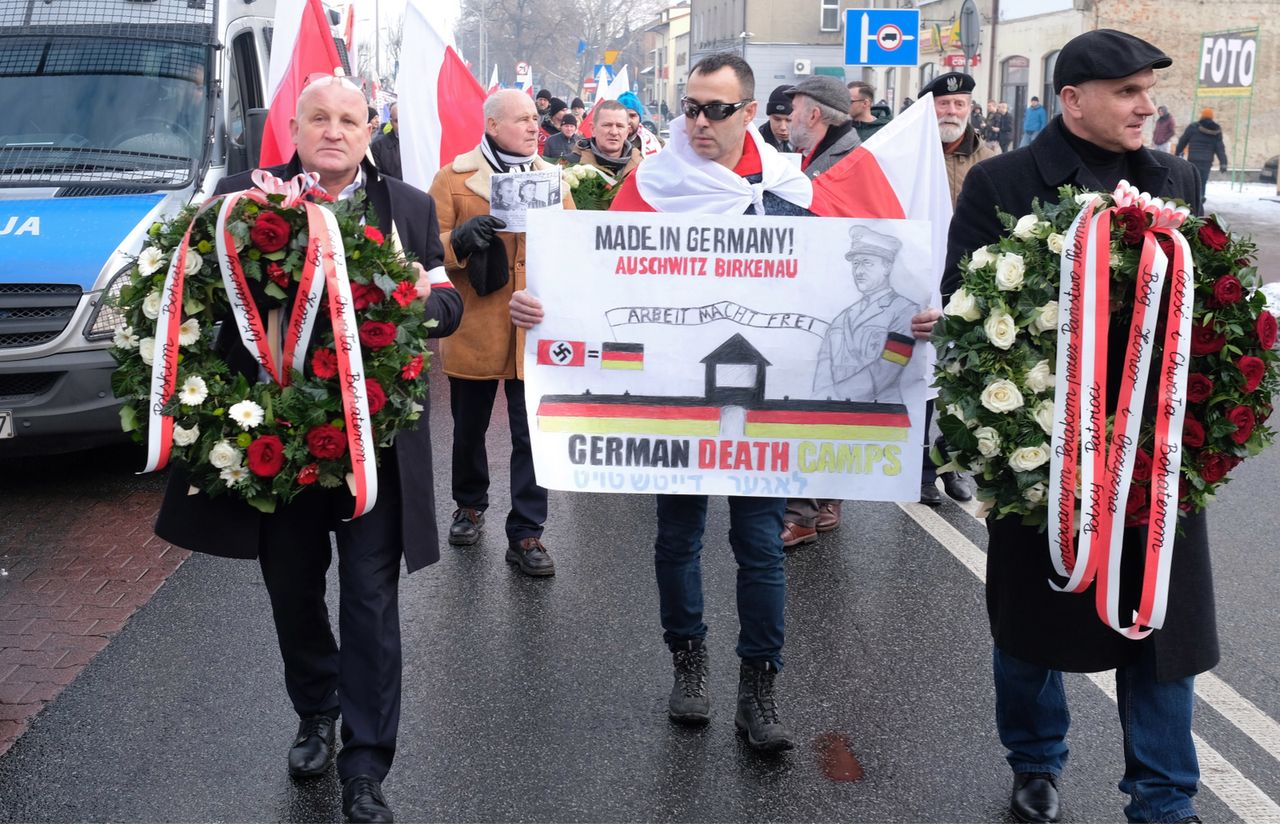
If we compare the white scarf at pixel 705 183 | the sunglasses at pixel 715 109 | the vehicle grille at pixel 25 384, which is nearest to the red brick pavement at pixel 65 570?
the vehicle grille at pixel 25 384

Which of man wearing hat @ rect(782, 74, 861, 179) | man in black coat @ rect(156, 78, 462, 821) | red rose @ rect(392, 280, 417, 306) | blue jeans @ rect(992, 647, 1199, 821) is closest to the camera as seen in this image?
blue jeans @ rect(992, 647, 1199, 821)

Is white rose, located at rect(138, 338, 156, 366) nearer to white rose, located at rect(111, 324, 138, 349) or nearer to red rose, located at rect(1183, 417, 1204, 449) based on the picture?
white rose, located at rect(111, 324, 138, 349)

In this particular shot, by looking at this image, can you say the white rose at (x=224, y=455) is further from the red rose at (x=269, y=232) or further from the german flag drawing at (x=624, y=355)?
the german flag drawing at (x=624, y=355)

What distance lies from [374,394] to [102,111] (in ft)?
19.1

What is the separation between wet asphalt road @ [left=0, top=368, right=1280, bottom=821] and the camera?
4.05 metres

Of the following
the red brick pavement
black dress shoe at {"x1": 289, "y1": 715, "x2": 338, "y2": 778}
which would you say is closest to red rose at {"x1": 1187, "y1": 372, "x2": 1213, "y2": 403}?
black dress shoe at {"x1": 289, "y1": 715, "x2": 338, "y2": 778}

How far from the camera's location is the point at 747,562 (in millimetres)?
4402

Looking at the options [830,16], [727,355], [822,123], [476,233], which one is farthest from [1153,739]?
[830,16]

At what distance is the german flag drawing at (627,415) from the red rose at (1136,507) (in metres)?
1.40

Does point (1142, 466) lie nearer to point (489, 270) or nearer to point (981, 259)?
point (981, 259)

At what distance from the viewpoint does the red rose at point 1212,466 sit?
340 cm

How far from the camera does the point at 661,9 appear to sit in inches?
4259

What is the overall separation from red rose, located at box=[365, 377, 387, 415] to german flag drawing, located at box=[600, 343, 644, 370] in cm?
97

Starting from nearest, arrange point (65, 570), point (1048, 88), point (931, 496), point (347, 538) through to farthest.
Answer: point (347, 538), point (65, 570), point (931, 496), point (1048, 88)
